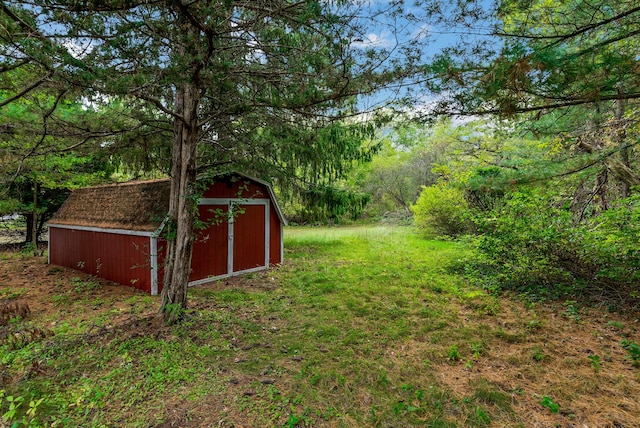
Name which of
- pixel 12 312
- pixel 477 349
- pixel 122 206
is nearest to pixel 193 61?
pixel 477 349

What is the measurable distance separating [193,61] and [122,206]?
528cm

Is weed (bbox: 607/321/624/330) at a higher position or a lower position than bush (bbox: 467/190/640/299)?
lower

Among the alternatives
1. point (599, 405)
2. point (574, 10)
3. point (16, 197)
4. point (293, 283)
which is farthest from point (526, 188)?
point (16, 197)

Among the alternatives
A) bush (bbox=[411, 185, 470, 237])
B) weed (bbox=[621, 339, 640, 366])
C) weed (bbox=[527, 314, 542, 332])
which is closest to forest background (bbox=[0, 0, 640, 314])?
weed (bbox=[621, 339, 640, 366])

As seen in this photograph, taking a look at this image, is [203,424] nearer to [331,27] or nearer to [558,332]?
[331,27]

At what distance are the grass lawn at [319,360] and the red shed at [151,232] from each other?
0.74 meters

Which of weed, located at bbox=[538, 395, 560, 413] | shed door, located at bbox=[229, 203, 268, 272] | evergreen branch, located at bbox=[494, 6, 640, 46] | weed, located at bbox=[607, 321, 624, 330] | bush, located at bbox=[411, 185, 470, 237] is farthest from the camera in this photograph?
bush, located at bbox=[411, 185, 470, 237]

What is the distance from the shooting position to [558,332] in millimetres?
4059

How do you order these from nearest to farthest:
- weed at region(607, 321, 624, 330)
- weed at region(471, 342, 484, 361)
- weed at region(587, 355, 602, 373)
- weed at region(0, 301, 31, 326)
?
1. weed at region(587, 355, 602, 373)
2. weed at region(471, 342, 484, 361)
3. weed at region(607, 321, 624, 330)
4. weed at region(0, 301, 31, 326)

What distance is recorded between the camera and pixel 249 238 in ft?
25.2

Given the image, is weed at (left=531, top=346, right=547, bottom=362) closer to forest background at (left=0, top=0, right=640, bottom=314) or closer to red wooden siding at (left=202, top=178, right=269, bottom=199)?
forest background at (left=0, top=0, right=640, bottom=314)

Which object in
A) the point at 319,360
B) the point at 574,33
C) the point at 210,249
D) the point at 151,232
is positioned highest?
the point at 574,33

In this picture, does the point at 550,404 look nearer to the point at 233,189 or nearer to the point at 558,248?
the point at 558,248

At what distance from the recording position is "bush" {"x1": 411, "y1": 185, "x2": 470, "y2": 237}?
11.5 m
